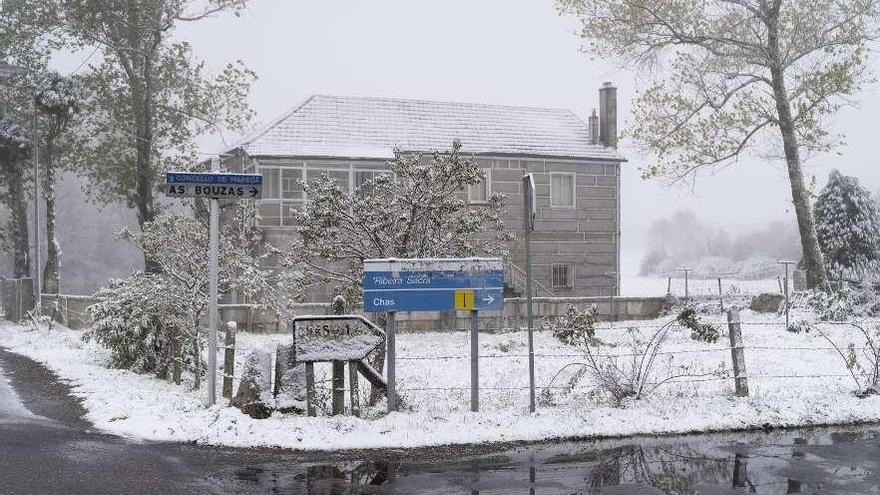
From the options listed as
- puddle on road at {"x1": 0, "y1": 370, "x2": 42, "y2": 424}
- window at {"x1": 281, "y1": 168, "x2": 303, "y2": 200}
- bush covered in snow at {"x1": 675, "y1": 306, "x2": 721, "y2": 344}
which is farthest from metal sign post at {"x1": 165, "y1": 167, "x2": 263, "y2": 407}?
window at {"x1": 281, "y1": 168, "x2": 303, "y2": 200}

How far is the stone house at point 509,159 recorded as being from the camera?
26375 millimetres

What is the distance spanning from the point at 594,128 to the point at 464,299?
21823 mm

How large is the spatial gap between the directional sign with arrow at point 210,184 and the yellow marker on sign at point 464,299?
277 centimetres

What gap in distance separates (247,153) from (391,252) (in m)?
14.3

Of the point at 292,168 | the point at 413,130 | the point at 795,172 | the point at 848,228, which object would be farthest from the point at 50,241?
the point at 848,228

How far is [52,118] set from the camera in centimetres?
2997

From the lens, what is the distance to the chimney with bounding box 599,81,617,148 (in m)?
30.5

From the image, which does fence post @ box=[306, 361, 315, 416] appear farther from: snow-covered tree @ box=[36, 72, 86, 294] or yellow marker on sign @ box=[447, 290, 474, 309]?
snow-covered tree @ box=[36, 72, 86, 294]

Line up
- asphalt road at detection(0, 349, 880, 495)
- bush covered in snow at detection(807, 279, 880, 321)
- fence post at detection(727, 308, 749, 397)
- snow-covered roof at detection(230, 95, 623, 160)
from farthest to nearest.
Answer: snow-covered roof at detection(230, 95, 623, 160) < bush covered in snow at detection(807, 279, 880, 321) < fence post at detection(727, 308, 749, 397) < asphalt road at detection(0, 349, 880, 495)

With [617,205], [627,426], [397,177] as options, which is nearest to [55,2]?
[397,177]

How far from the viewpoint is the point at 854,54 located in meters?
23.2

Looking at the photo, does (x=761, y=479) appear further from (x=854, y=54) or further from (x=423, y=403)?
(x=854, y=54)

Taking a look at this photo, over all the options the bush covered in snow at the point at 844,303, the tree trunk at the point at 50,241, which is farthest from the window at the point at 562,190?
the tree trunk at the point at 50,241

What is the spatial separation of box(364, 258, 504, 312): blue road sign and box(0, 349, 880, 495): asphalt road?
1.92m
